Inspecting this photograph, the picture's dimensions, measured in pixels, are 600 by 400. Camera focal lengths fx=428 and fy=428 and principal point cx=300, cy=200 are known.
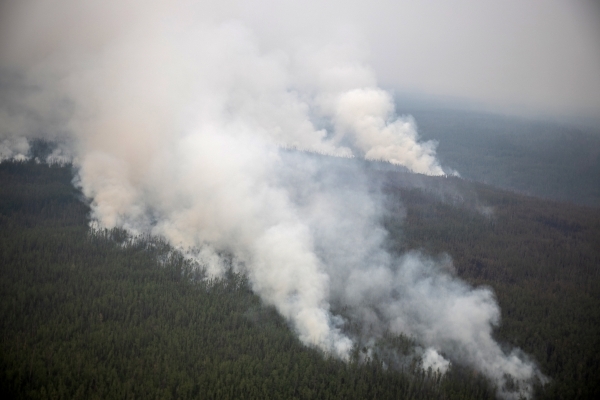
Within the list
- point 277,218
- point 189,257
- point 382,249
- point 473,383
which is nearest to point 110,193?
point 189,257

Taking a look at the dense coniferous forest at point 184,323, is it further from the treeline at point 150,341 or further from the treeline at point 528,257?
the treeline at point 528,257

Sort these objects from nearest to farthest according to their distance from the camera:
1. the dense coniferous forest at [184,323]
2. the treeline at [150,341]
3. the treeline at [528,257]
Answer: the treeline at [150,341] < the dense coniferous forest at [184,323] < the treeline at [528,257]

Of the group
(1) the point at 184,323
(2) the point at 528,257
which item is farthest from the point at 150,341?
(2) the point at 528,257

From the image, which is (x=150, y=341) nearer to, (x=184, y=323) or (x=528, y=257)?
(x=184, y=323)

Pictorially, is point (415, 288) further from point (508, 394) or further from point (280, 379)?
point (280, 379)

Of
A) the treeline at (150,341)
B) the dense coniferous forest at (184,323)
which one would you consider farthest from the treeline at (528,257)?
the treeline at (150,341)

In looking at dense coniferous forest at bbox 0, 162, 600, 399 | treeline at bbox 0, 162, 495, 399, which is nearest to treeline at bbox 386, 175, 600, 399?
dense coniferous forest at bbox 0, 162, 600, 399
